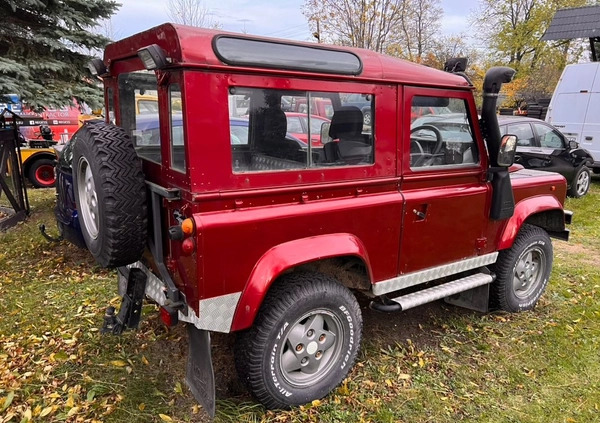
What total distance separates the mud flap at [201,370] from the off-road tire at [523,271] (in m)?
2.74

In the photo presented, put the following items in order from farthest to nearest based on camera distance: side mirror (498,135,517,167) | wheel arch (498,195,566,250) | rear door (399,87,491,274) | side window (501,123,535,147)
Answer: side window (501,123,535,147) → wheel arch (498,195,566,250) → side mirror (498,135,517,167) → rear door (399,87,491,274)

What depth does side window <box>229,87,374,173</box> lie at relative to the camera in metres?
2.54

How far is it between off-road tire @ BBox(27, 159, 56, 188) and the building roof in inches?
601

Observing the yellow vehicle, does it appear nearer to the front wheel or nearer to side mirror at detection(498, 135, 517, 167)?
the front wheel

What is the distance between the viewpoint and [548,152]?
9062mm

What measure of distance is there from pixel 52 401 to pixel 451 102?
11.4 feet

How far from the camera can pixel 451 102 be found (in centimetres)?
347

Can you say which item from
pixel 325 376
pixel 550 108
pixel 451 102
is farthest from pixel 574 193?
pixel 325 376

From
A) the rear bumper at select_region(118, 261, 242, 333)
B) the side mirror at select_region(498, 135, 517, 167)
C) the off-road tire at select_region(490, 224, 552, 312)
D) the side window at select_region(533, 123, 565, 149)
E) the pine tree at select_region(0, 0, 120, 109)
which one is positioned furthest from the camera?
the side window at select_region(533, 123, 565, 149)

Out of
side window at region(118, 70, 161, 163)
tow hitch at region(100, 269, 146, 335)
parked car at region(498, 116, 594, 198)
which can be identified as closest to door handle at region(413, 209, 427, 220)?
side window at region(118, 70, 161, 163)

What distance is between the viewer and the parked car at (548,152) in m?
9.02

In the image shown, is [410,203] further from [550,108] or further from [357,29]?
[357,29]

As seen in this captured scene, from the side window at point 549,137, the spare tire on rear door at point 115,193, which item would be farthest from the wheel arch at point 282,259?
the side window at point 549,137

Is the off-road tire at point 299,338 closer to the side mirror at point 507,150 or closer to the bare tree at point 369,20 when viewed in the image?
the side mirror at point 507,150
